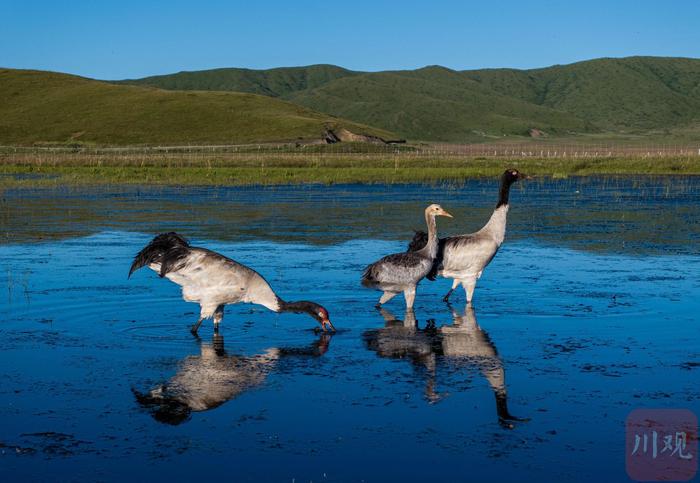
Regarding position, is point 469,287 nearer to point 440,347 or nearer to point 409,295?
point 409,295

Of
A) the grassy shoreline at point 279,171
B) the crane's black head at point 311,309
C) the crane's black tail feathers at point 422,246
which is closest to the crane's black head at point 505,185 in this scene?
the crane's black tail feathers at point 422,246

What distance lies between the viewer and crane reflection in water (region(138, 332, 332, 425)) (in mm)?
9258

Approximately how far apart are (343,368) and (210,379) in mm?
1571

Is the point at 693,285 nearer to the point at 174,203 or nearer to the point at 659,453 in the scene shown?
the point at 659,453

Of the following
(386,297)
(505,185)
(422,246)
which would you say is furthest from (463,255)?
(505,185)

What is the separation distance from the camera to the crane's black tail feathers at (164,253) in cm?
1235

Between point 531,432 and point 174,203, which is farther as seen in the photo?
point 174,203

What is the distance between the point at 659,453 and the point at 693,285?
961 cm

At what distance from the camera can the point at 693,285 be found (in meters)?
16.7

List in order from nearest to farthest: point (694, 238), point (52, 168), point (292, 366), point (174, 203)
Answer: point (292, 366) < point (694, 238) < point (174, 203) < point (52, 168)

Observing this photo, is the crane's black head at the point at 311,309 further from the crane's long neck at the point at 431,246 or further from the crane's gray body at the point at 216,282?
the crane's long neck at the point at 431,246

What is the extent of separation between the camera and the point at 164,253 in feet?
41.2


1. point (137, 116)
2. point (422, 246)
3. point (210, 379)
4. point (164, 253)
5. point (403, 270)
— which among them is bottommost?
point (210, 379)

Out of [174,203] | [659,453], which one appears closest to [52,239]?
[174,203]
